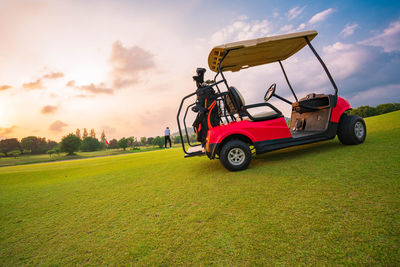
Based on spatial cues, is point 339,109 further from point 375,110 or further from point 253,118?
point 375,110

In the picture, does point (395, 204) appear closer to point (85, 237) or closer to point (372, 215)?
point (372, 215)

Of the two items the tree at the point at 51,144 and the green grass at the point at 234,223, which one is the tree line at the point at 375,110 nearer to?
the green grass at the point at 234,223

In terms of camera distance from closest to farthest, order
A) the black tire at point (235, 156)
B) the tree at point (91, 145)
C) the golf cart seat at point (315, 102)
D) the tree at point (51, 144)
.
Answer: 1. the black tire at point (235, 156)
2. the golf cart seat at point (315, 102)
3. the tree at point (91, 145)
4. the tree at point (51, 144)

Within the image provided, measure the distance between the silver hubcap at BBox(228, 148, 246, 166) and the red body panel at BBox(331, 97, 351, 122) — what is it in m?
2.50

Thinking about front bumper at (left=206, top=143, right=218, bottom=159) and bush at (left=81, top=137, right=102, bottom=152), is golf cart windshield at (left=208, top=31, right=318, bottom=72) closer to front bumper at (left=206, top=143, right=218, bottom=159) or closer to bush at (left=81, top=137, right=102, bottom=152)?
front bumper at (left=206, top=143, right=218, bottom=159)

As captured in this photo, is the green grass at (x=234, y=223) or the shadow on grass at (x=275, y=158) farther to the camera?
the shadow on grass at (x=275, y=158)

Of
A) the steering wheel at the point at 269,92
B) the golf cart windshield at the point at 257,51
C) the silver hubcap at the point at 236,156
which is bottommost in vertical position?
the silver hubcap at the point at 236,156

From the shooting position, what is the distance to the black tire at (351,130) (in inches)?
153

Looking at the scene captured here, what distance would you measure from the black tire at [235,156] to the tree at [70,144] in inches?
2969

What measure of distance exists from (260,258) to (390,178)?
2131mm

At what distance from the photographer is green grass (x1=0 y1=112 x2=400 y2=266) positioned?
119cm

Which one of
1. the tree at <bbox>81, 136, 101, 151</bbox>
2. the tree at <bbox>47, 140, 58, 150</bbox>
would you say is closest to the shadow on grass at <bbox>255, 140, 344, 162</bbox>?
the tree at <bbox>81, 136, 101, 151</bbox>

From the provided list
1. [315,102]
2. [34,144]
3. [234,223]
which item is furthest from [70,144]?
→ [234,223]

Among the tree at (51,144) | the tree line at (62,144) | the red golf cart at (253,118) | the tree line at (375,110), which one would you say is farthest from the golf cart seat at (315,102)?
the tree at (51,144)
